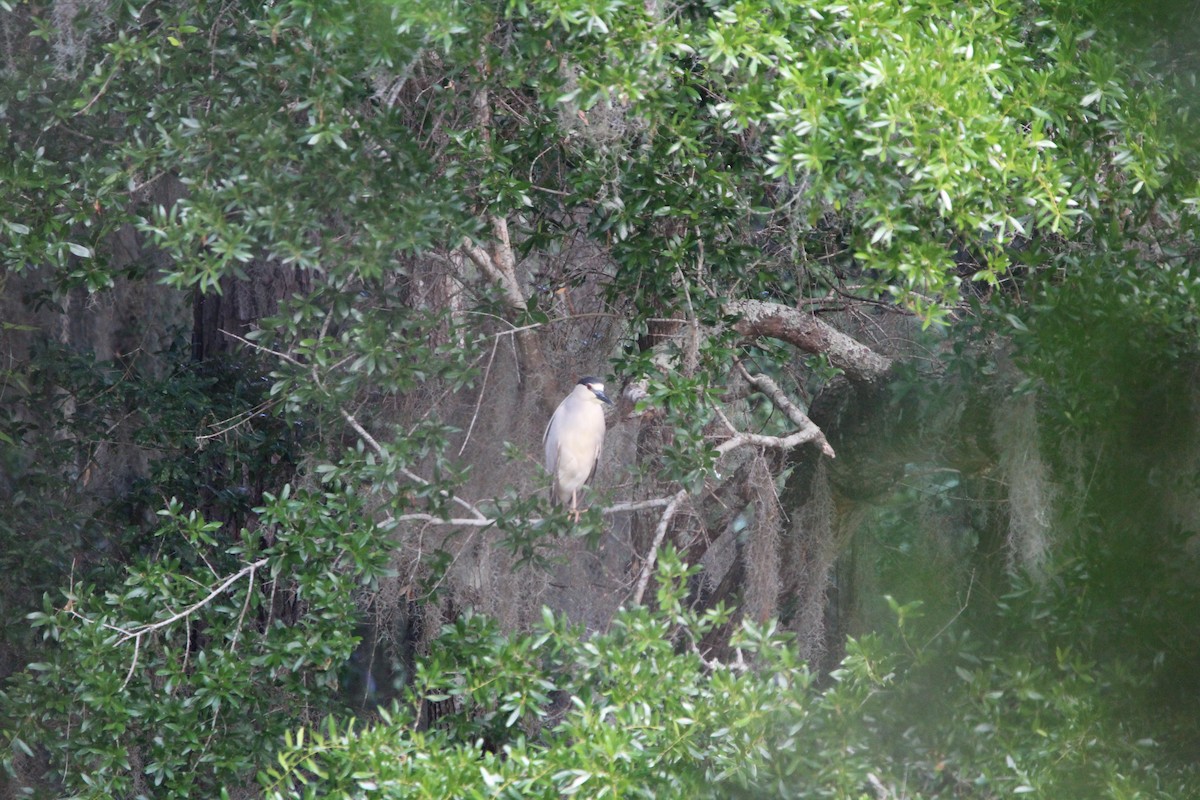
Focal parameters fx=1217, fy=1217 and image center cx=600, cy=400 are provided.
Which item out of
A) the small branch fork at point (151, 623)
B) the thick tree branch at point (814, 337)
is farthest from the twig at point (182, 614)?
the thick tree branch at point (814, 337)

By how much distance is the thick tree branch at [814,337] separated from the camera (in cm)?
365

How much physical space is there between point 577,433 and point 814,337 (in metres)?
0.83

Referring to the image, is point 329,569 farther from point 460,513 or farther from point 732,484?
point 732,484

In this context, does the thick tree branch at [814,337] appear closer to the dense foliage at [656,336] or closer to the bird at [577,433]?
the dense foliage at [656,336]

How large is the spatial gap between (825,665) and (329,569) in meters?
1.89

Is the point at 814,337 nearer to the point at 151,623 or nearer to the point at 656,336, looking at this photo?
the point at 656,336

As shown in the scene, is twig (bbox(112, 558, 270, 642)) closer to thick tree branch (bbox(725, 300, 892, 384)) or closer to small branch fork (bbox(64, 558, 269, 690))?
small branch fork (bbox(64, 558, 269, 690))

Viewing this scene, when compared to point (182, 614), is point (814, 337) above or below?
above

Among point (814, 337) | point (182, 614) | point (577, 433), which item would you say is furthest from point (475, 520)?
point (814, 337)

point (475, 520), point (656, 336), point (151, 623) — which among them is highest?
point (656, 336)

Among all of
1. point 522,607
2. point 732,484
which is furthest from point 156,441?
point 732,484

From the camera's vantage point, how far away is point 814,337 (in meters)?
3.70

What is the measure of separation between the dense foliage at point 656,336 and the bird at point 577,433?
46cm

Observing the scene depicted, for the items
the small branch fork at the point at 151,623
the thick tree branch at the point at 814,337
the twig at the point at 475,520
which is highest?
the thick tree branch at the point at 814,337
